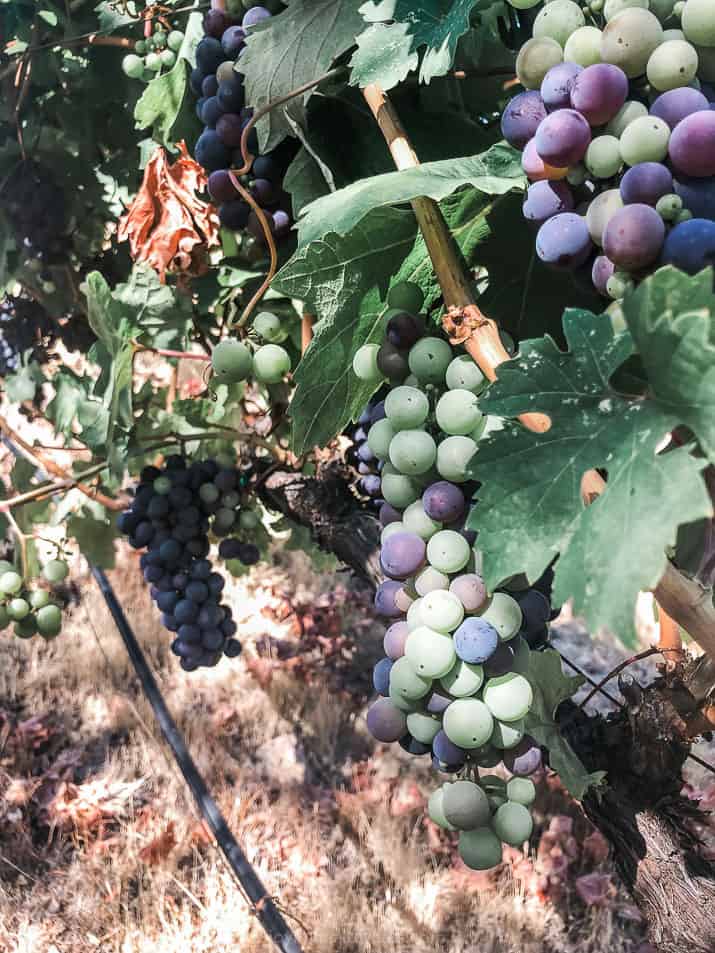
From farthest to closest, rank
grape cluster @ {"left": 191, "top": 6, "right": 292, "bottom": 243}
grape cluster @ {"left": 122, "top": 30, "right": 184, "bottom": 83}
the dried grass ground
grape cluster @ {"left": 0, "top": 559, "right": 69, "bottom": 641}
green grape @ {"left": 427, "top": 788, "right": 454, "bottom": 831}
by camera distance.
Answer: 1. the dried grass ground
2. grape cluster @ {"left": 0, "top": 559, "right": 69, "bottom": 641}
3. grape cluster @ {"left": 122, "top": 30, "right": 184, "bottom": 83}
4. grape cluster @ {"left": 191, "top": 6, "right": 292, "bottom": 243}
5. green grape @ {"left": 427, "top": 788, "right": 454, "bottom": 831}

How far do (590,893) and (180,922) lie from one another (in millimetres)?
700

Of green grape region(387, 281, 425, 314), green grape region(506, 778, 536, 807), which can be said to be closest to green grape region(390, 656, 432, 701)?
green grape region(506, 778, 536, 807)

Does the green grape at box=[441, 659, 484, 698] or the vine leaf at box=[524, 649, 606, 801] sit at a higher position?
the green grape at box=[441, 659, 484, 698]

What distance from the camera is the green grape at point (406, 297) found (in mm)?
Result: 598

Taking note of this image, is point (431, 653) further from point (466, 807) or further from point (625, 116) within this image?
point (625, 116)

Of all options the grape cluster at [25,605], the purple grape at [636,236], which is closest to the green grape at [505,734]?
the purple grape at [636,236]

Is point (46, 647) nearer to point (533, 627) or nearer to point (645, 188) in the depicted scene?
point (533, 627)

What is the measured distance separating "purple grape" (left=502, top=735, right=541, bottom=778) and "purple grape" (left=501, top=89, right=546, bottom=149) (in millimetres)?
399

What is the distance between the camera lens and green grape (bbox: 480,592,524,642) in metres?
0.55

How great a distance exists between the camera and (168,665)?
6.73 ft

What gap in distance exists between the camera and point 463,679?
1.81 ft

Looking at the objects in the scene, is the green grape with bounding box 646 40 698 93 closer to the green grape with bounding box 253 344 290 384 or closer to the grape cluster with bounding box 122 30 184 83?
the green grape with bounding box 253 344 290 384

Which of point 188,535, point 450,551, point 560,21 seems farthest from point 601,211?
point 188,535

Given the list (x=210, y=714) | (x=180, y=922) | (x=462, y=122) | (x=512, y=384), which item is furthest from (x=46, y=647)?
(x=512, y=384)
